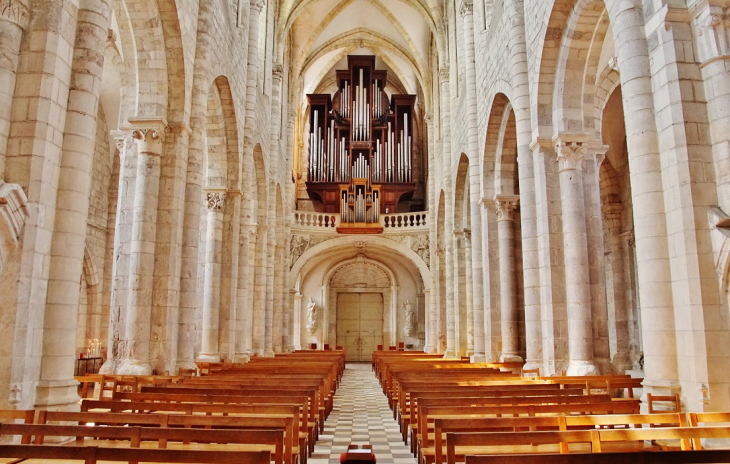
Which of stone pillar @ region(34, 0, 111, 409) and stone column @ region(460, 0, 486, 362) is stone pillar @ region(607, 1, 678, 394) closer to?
stone pillar @ region(34, 0, 111, 409)

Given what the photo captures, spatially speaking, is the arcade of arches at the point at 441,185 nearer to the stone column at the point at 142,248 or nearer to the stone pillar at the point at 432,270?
the stone column at the point at 142,248

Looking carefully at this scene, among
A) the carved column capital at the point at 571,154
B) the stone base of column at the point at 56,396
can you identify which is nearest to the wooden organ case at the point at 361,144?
the carved column capital at the point at 571,154

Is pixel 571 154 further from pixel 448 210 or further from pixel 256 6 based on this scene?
pixel 448 210

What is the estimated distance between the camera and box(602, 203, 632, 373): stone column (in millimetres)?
16859

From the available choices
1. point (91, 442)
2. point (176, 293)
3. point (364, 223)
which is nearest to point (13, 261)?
point (91, 442)

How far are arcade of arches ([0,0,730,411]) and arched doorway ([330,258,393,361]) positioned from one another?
6.41 metres

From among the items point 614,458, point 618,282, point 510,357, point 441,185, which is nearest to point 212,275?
point 510,357

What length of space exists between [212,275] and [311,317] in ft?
50.7

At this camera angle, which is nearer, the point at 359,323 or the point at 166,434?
the point at 166,434

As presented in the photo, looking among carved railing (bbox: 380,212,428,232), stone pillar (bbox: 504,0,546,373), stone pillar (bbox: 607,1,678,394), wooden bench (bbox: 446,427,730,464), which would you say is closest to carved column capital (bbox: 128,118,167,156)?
stone pillar (bbox: 504,0,546,373)

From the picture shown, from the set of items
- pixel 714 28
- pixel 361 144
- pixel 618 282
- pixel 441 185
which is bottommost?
pixel 618 282

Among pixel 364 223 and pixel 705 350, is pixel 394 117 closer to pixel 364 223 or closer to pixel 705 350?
pixel 364 223

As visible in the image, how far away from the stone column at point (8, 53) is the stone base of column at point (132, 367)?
4436 millimetres

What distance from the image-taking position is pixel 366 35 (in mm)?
29922
